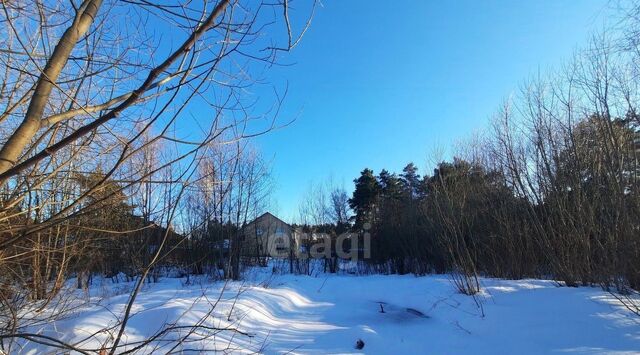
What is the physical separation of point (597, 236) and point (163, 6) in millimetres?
8243

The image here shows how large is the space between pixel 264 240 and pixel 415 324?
51.8ft

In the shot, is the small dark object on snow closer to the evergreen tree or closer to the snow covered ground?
the snow covered ground

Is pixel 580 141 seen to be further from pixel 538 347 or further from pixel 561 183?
pixel 538 347

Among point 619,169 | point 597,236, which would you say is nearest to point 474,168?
point 597,236

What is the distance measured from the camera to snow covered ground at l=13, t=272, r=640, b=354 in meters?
4.81

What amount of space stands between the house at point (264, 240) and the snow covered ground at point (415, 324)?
8899mm

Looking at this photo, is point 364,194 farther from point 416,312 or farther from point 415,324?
point 415,324

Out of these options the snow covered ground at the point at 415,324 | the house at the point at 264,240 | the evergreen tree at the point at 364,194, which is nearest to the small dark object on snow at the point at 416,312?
the snow covered ground at the point at 415,324

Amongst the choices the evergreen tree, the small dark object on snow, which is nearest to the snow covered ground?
the small dark object on snow

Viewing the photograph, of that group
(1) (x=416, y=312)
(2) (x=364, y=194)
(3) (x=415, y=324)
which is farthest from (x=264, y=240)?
(3) (x=415, y=324)

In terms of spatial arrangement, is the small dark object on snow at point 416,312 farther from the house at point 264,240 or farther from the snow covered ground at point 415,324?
the house at point 264,240

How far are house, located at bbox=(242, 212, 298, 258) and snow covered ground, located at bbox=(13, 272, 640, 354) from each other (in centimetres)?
890

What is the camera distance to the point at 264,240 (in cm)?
2220

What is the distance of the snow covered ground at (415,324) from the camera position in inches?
189
